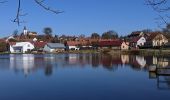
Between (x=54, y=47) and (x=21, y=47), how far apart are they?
781 centimetres

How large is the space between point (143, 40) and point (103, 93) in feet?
217

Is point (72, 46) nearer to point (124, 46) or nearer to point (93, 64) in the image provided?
point (124, 46)

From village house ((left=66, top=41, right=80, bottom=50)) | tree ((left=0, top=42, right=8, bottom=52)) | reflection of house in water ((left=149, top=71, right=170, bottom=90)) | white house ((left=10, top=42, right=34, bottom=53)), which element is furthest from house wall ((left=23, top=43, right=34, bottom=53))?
reflection of house in water ((left=149, top=71, right=170, bottom=90))

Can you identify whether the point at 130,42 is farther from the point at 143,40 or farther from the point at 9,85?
the point at 9,85

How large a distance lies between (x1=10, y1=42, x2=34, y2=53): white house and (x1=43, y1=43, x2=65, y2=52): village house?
3.50m

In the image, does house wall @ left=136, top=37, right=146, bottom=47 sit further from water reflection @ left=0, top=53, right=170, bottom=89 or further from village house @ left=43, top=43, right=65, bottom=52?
water reflection @ left=0, top=53, right=170, bottom=89

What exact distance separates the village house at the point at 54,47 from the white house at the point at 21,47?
11.5 ft

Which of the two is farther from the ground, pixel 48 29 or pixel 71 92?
pixel 48 29

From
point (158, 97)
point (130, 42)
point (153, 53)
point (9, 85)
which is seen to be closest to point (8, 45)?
point (130, 42)

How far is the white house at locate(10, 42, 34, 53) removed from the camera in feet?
274

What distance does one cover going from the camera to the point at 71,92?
16391 mm

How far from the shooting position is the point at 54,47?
8281 centimetres

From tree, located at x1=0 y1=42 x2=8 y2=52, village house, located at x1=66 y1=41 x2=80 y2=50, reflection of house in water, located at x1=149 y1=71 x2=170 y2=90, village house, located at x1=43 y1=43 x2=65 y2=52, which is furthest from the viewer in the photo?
village house, located at x1=66 y1=41 x2=80 y2=50

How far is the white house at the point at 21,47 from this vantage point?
83.4 metres
